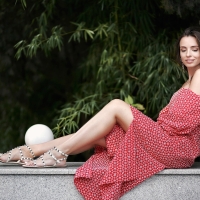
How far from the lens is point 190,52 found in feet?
12.7

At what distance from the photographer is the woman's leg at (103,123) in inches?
145

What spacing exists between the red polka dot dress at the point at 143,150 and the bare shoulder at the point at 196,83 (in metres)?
0.04

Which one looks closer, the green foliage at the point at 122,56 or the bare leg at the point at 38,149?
the bare leg at the point at 38,149

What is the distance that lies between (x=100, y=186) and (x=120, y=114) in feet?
1.45

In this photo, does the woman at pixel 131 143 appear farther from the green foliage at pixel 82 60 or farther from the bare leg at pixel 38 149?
the green foliage at pixel 82 60

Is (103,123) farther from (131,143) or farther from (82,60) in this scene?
(82,60)

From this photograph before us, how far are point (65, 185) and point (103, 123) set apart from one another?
430 millimetres

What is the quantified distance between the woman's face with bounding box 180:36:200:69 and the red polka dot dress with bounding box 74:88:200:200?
207 millimetres

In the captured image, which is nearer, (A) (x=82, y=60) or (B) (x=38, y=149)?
(B) (x=38, y=149)

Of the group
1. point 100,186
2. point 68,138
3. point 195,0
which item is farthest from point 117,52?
point 100,186

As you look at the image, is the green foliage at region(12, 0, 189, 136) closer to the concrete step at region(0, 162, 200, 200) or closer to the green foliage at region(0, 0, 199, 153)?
the green foliage at region(0, 0, 199, 153)

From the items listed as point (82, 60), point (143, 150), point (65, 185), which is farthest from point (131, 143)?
point (82, 60)

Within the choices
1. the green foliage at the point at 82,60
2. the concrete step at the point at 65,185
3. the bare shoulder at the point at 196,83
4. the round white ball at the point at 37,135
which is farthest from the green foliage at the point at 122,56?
the concrete step at the point at 65,185

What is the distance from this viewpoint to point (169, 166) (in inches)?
147
